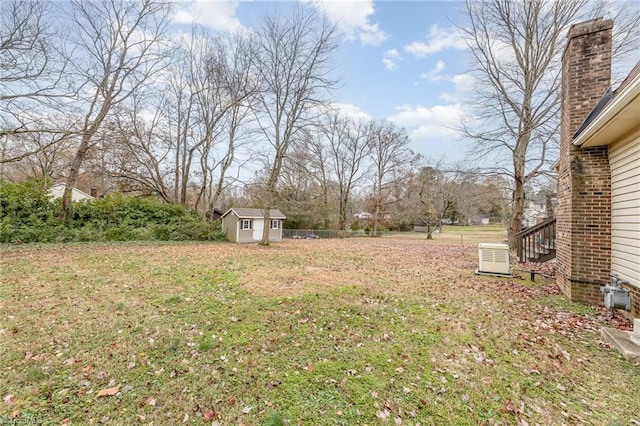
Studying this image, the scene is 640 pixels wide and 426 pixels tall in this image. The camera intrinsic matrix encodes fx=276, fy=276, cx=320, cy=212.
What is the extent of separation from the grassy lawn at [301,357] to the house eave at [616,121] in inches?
119

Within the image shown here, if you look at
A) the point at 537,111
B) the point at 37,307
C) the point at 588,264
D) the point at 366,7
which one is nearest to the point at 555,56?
the point at 537,111

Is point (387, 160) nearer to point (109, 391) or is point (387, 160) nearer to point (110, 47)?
point (110, 47)

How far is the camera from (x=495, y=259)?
7.63 m

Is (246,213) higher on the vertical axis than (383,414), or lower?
higher

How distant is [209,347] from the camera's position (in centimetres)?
342

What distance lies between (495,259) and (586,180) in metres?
3.00

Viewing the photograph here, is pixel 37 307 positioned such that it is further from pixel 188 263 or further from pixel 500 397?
pixel 500 397

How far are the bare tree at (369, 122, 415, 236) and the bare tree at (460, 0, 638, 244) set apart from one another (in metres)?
16.8

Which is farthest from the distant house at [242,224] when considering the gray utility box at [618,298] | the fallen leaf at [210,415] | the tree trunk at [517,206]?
the gray utility box at [618,298]

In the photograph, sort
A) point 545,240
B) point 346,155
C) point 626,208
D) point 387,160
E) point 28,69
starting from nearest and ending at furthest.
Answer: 1. point 626,208
2. point 545,240
3. point 28,69
4. point 387,160
5. point 346,155

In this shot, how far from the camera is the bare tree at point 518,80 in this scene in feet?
40.7

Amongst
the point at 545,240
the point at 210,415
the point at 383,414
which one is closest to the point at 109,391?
the point at 210,415

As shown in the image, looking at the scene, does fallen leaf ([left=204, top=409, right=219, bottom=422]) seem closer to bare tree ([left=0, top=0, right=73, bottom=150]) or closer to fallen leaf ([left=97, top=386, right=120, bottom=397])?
fallen leaf ([left=97, top=386, right=120, bottom=397])

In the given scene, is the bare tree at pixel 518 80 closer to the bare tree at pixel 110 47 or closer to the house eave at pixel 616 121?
the house eave at pixel 616 121
